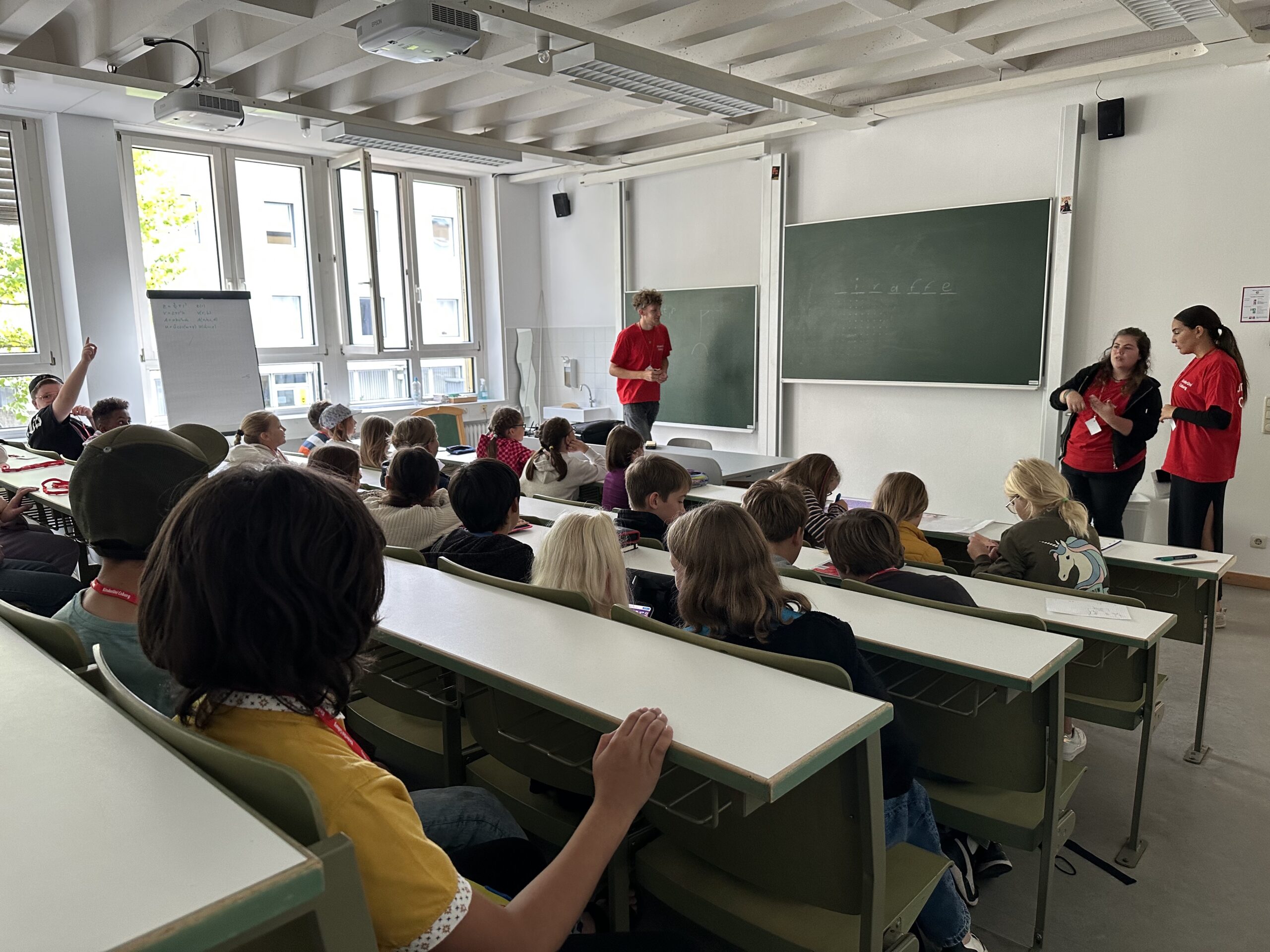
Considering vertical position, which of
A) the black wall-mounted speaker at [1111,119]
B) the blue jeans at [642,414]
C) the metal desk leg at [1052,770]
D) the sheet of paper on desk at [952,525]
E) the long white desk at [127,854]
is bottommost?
the metal desk leg at [1052,770]

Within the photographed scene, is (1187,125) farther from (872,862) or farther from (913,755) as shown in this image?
(872,862)

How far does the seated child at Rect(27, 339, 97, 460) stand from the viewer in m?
4.98

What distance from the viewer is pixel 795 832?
1362mm

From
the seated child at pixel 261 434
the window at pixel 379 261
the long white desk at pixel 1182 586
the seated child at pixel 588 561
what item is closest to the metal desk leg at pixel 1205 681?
the long white desk at pixel 1182 586

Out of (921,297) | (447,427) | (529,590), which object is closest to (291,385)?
(447,427)

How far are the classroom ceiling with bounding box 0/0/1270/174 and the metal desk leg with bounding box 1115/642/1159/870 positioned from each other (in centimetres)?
324

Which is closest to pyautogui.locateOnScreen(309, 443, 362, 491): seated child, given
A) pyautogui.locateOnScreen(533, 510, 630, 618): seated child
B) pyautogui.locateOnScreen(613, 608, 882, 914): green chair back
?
pyautogui.locateOnScreen(533, 510, 630, 618): seated child

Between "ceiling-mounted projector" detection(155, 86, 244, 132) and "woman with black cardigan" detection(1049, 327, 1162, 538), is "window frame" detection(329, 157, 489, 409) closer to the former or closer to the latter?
"ceiling-mounted projector" detection(155, 86, 244, 132)

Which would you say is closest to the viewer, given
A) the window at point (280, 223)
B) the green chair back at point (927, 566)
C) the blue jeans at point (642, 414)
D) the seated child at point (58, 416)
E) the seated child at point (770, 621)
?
the seated child at point (770, 621)

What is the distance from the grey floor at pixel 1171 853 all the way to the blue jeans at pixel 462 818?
0.67m

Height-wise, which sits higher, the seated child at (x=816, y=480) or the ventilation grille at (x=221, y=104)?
the ventilation grille at (x=221, y=104)

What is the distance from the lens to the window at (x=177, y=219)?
21.1 feet

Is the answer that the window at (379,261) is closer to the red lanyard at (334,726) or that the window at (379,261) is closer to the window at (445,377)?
the window at (445,377)

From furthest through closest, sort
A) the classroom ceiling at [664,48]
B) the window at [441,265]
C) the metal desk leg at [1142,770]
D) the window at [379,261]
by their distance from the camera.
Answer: the window at [441,265] < the window at [379,261] < the classroom ceiling at [664,48] < the metal desk leg at [1142,770]
